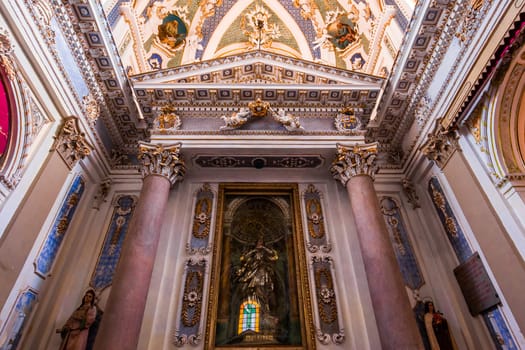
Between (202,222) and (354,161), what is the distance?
375 centimetres

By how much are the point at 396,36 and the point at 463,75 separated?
12.4 ft

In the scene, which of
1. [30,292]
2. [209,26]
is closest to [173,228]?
[30,292]

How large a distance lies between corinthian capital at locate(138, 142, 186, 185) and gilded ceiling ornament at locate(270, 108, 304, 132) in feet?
7.91

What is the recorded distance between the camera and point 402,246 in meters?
6.82

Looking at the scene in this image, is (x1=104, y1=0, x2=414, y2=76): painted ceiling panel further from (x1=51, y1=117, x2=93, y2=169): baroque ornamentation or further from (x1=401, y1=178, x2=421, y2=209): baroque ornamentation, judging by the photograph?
(x1=51, y1=117, x2=93, y2=169): baroque ornamentation

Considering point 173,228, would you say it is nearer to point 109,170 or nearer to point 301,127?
point 109,170

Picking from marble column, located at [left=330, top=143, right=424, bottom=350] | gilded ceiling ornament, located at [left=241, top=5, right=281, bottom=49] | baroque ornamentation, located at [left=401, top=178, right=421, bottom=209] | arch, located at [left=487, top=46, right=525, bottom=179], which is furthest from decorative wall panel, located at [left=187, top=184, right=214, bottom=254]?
gilded ceiling ornament, located at [left=241, top=5, right=281, bottom=49]

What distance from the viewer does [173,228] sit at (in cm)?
692

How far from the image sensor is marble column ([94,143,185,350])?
463 cm

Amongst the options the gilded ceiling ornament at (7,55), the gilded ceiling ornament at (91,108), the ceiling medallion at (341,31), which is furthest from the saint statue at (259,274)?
the ceiling medallion at (341,31)

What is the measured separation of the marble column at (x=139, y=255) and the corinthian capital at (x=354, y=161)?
357 cm

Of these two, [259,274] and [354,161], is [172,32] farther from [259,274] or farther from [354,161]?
[259,274]

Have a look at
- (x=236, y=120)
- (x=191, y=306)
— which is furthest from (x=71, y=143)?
(x=191, y=306)

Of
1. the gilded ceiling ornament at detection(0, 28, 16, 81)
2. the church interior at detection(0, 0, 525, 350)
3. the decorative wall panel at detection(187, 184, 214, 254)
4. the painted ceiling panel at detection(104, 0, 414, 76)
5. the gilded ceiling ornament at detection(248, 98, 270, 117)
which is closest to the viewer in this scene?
the gilded ceiling ornament at detection(0, 28, 16, 81)
